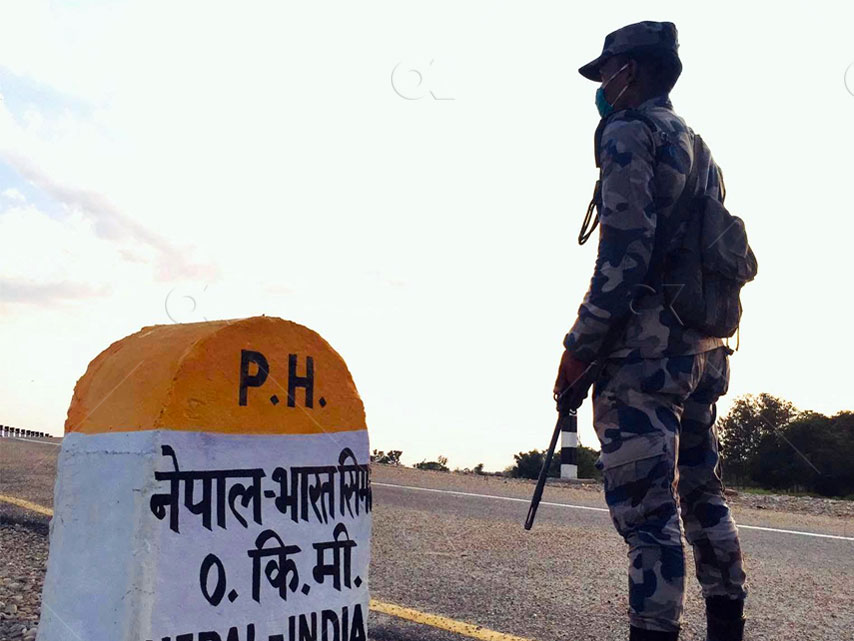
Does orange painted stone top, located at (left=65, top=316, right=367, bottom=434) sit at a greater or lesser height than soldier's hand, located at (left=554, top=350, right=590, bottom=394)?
lesser

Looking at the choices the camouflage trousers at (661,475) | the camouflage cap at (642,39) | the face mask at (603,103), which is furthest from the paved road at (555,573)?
the camouflage cap at (642,39)

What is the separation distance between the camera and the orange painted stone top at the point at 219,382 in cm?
190

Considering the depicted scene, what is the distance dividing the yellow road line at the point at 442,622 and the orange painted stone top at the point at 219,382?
1.35 metres

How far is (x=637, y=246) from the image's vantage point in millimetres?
2619

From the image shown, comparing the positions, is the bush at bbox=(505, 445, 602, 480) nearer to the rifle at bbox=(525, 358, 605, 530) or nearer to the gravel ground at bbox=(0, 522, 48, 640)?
the gravel ground at bbox=(0, 522, 48, 640)

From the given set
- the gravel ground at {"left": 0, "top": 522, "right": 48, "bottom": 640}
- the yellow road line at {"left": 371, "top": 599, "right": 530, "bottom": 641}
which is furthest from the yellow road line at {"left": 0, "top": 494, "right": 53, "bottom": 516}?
the yellow road line at {"left": 371, "top": 599, "right": 530, "bottom": 641}

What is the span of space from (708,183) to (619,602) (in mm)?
1936

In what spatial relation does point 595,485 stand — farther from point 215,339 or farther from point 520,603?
point 215,339

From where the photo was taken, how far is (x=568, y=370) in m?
2.76

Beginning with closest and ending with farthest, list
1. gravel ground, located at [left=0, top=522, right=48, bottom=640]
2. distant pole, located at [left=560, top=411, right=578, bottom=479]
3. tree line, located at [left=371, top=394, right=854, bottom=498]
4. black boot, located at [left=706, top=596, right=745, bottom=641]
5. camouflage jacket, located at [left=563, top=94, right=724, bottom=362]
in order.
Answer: camouflage jacket, located at [left=563, top=94, right=724, bottom=362] < black boot, located at [left=706, top=596, right=745, bottom=641] < gravel ground, located at [left=0, top=522, right=48, bottom=640] < distant pole, located at [left=560, top=411, right=578, bottom=479] < tree line, located at [left=371, top=394, right=854, bottom=498]

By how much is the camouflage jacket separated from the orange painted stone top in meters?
0.80

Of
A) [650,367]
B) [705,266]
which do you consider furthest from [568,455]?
[650,367]

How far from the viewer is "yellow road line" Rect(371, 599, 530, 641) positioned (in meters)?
3.24

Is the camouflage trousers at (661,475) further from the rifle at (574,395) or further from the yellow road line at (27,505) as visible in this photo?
the yellow road line at (27,505)
